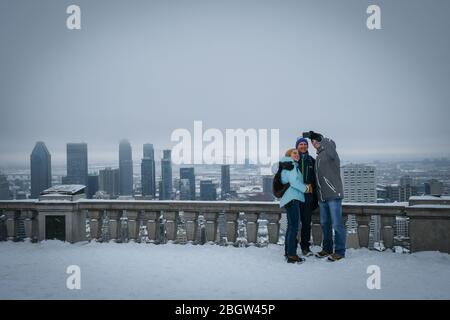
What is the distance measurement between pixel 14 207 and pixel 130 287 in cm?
455

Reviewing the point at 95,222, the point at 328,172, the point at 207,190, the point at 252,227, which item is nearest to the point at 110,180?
the point at 207,190

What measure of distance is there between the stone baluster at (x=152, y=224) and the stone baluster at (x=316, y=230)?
10.5 ft

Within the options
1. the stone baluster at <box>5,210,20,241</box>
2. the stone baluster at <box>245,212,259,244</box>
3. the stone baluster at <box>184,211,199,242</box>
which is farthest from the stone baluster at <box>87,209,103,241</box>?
the stone baluster at <box>245,212,259,244</box>

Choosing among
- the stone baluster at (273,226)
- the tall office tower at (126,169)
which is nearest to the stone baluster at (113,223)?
the stone baluster at (273,226)

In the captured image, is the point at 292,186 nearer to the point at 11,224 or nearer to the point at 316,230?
the point at 316,230

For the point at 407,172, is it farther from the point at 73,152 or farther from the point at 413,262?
the point at 73,152

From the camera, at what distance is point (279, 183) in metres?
5.84

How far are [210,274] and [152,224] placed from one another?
2.48 m

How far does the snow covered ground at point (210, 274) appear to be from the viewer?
4.35 meters

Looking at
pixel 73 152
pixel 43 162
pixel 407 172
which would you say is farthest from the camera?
pixel 73 152

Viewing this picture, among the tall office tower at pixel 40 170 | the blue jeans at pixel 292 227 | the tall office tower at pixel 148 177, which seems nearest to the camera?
the blue jeans at pixel 292 227

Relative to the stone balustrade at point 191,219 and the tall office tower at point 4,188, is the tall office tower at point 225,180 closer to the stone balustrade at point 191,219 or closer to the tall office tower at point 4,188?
the stone balustrade at point 191,219
